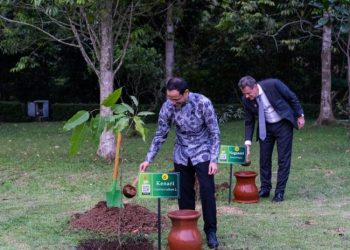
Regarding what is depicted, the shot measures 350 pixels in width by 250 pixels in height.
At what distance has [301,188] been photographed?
27.3ft

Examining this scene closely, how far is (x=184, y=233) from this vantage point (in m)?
4.87

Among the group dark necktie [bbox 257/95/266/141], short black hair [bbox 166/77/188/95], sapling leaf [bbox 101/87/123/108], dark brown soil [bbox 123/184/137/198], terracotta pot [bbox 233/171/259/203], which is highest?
short black hair [bbox 166/77/188/95]

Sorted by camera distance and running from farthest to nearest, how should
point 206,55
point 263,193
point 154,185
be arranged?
point 206,55
point 263,193
point 154,185

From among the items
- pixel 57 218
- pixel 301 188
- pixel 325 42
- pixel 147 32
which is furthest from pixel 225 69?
pixel 57 218

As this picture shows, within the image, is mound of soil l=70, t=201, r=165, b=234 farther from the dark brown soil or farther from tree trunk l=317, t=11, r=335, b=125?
tree trunk l=317, t=11, r=335, b=125

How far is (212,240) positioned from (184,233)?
526mm

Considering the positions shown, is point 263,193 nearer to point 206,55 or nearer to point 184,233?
point 184,233

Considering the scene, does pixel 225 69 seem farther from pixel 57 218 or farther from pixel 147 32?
pixel 57 218

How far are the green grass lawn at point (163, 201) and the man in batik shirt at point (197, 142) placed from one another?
458mm

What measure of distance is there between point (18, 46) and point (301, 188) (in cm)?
618

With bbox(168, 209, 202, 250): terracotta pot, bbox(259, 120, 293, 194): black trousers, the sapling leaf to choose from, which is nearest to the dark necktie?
bbox(259, 120, 293, 194): black trousers

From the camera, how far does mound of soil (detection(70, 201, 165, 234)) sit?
18.7 ft

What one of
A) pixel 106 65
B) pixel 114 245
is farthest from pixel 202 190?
pixel 106 65

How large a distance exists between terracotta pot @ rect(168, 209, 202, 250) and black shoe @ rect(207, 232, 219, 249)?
385 millimetres
